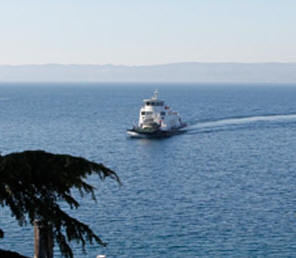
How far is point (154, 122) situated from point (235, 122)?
3027cm

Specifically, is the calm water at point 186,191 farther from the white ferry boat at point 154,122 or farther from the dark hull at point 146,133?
the white ferry boat at point 154,122

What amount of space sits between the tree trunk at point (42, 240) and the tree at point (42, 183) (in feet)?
0.26

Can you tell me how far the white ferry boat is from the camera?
93.3 m

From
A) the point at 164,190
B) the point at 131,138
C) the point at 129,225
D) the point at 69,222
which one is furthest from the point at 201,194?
the point at 131,138

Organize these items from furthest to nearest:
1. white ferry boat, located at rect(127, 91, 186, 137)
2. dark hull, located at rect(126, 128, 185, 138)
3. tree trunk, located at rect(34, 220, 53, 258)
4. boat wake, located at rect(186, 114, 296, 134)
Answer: boat wake, located at rect(186, 114, 296, 134)
white ferry boat, located at rect(127, 91, 186, 137)
dark hull, located at rect(126, 128, 185, 138)
tree trunk, located at rect(34, 220, 53, 258)

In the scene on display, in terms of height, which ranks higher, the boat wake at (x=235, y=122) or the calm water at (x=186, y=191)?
the boat wake at (x=235, y=122)

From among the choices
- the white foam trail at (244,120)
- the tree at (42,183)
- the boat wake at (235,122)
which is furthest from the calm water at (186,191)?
the tree at (42,183)

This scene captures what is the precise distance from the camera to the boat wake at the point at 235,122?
10973 cm

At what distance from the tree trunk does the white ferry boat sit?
82.1 metres

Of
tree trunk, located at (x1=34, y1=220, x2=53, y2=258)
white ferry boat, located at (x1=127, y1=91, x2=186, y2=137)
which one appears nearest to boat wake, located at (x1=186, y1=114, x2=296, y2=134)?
white ferry boat, located at (x1=127, y1=91, x2=186, y2=137)

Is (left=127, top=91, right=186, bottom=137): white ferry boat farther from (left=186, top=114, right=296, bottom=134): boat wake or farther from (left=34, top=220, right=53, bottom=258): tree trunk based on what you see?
(left=34, top=220, right=53, bottom=258): tree trunk

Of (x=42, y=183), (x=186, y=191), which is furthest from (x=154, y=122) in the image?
(x=42, y=183)

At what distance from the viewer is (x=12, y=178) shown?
33.0ft

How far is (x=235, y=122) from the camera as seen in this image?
121250mm
